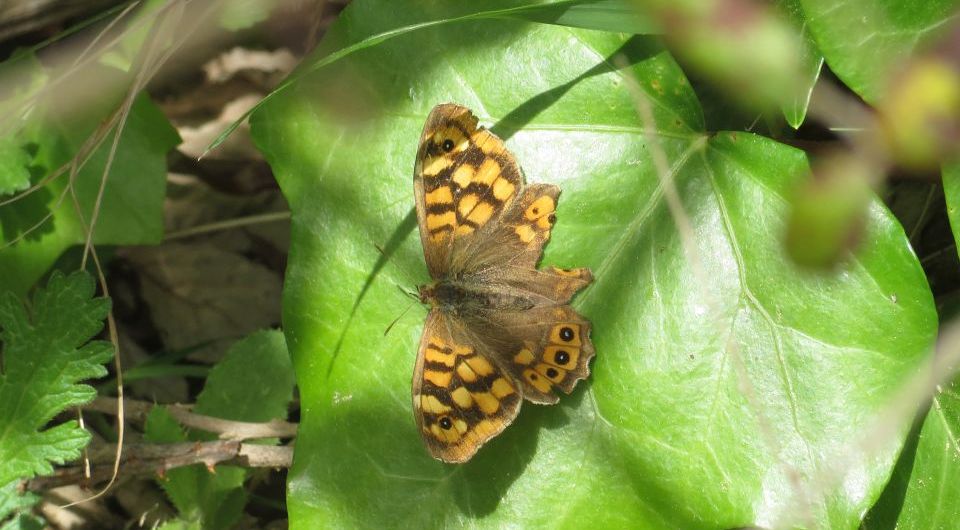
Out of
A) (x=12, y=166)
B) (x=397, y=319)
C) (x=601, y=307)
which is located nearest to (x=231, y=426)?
(x=397, y=319)

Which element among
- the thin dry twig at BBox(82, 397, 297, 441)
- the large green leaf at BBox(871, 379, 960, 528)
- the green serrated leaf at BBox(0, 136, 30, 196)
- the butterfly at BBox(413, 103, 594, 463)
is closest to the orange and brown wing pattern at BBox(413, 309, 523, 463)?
the butterfly at BBox(413, 103, 594, 463)

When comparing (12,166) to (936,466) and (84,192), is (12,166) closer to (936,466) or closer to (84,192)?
(84,192)

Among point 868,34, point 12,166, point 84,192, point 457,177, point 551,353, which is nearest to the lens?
point 868,34

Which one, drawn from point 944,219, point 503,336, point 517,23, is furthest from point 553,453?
point 944,219

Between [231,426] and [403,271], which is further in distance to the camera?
[231,426]

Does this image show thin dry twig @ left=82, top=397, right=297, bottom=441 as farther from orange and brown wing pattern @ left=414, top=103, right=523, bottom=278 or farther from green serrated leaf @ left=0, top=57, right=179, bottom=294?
orange and brown wing pattern @ left=414, top=103, right=523, bottom=278
